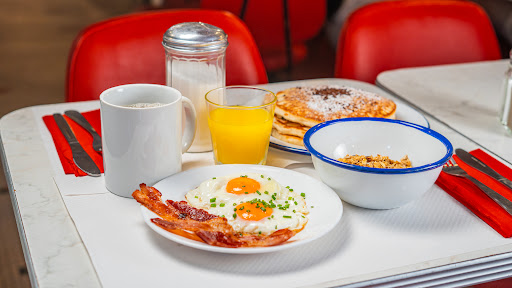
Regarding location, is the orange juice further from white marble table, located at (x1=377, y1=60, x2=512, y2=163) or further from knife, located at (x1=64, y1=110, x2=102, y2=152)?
white marble table, located at (x1=377, y1=60, x2=512, y2=163)

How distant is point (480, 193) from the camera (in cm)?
93

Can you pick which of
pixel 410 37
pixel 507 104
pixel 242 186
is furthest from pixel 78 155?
pixel 410 37

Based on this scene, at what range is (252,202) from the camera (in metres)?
0.82

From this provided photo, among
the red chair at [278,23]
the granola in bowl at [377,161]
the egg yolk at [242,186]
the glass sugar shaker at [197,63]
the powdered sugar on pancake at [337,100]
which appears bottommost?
the red chair at [278,23]

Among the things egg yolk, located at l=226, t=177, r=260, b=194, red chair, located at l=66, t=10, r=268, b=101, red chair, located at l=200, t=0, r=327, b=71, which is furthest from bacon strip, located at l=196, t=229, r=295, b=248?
red chair, located at l=200, t=0, r=327, b=71

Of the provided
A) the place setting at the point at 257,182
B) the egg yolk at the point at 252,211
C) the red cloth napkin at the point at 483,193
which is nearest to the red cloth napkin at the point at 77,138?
the place setting at the point at 257,182

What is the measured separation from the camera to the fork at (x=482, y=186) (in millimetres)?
888

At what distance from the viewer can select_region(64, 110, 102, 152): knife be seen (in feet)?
3.54

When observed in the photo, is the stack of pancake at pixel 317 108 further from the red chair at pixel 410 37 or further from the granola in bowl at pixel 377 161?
the red chair at pixel 410 37

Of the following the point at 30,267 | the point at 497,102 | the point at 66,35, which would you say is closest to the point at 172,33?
the point at 30,267

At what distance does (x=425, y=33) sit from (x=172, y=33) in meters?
1.07

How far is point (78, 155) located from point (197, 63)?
0.28 m

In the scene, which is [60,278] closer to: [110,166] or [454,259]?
[110,166]

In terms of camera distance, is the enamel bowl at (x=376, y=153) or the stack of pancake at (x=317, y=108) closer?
the enamel bowl at (x=376, y=153)
